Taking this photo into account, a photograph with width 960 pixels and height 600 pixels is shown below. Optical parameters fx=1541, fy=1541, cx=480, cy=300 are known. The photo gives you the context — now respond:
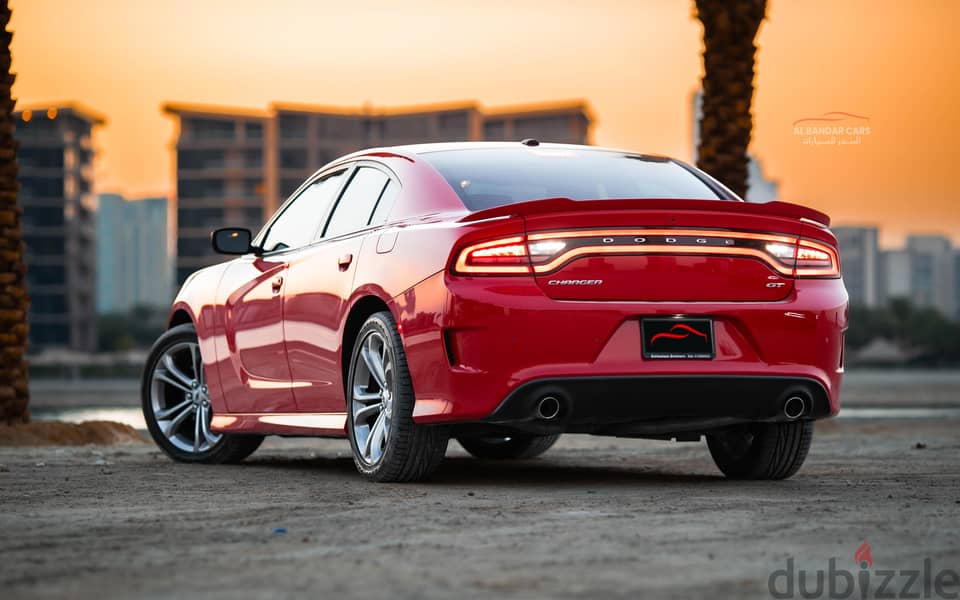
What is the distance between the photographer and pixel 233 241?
8.91 metres

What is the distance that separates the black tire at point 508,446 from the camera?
9867 mm

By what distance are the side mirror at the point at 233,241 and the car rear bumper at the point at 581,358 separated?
7.51 ft

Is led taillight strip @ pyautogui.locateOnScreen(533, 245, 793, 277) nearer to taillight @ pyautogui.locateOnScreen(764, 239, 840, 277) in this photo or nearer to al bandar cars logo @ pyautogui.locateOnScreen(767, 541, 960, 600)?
taillight @ pyautogui.locateOnScreen(764, 239, 840, 277)

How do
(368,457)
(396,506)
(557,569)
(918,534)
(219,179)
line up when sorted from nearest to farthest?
(557,569) → (918,534) → (396,506) → (368,457) → (219,179)

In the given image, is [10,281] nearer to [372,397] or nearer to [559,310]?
[372,397]

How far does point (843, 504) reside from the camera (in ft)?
20.2

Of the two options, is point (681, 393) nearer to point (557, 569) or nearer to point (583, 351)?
point (583, 351)

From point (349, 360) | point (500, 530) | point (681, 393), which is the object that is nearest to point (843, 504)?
point (681, 393)

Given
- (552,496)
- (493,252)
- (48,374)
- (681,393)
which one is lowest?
(48,374)

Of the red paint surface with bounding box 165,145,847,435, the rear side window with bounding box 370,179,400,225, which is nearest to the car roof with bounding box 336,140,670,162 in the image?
the rear side window with bounding box 370,179,400,225

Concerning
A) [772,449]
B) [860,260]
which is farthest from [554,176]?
[860,260]

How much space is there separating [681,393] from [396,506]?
53.4 inches

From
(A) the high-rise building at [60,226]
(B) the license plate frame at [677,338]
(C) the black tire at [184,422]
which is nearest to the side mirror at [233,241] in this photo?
(C) the black tire at [184,422]

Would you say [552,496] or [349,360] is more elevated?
[349,360]
